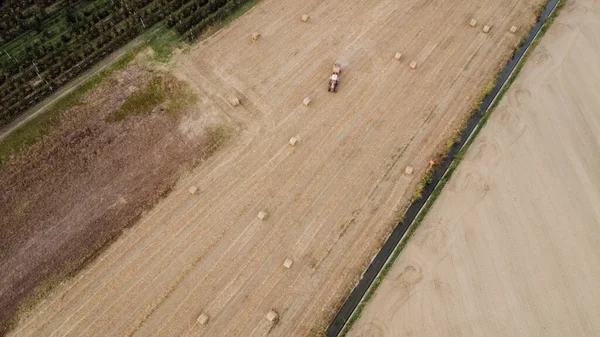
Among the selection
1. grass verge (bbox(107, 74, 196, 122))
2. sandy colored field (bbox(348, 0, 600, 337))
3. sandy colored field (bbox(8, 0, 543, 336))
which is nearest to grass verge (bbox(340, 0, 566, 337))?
sandy colored field (bbox(348, 0, 600, 337))

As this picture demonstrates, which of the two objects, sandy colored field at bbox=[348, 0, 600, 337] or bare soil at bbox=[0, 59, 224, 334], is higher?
sandy colored field at bbox=[348, 0, 600, 337]

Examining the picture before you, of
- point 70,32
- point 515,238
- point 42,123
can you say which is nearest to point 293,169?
point 515,238

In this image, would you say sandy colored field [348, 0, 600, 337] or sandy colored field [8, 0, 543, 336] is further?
sandy colored field [8, 0, 543, 336]

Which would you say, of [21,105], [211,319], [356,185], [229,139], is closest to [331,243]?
[356,185]

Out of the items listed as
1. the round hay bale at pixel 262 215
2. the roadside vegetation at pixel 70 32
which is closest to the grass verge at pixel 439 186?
the round hay bale at pixel 262 215

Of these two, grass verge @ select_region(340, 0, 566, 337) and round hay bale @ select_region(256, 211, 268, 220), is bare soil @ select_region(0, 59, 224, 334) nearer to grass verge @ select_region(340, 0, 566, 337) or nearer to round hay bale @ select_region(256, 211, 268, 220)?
round hay bale @ select_region(256, 211, 268, 220)
